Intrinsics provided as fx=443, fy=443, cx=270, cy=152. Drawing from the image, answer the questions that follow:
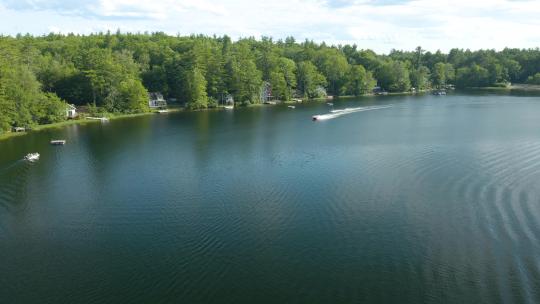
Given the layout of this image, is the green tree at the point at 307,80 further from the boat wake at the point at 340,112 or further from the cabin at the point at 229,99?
the boat wake at the point at 340,112

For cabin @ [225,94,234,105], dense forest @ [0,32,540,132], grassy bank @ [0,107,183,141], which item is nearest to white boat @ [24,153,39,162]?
grassy bank @ [0,107,183,141]

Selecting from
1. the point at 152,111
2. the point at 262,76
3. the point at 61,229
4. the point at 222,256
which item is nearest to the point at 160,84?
the point at 152,111

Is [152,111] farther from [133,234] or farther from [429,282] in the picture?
[429,282]

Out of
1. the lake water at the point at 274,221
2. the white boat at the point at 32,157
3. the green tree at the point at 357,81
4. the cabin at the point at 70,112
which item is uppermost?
the green tree at the point at 357,81

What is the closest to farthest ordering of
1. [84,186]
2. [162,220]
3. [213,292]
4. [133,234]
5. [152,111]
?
[213,292] < [133,234] < [162,220] < [84,186] < [152,111]

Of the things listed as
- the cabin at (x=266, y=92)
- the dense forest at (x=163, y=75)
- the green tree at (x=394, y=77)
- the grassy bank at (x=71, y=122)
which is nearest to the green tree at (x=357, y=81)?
the dense forest at (x=163, y=75)

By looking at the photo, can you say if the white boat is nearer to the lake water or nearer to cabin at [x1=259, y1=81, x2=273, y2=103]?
the lake water
